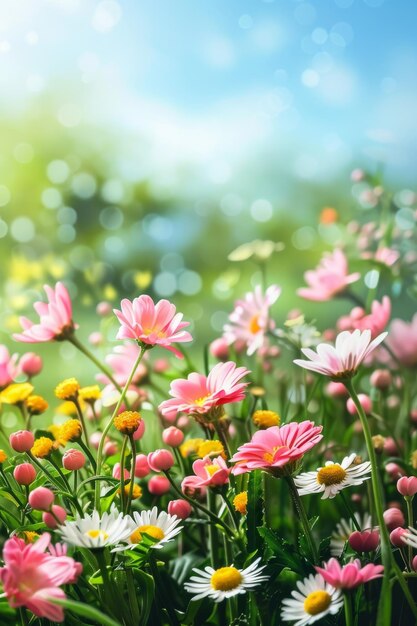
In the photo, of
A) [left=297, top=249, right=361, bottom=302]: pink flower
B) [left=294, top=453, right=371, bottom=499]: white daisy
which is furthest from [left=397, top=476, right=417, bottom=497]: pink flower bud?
[left=297, top=249, right=361, bottom=302]: pink flower

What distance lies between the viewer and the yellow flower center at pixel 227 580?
16.8 inches

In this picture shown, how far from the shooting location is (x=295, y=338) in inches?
27.3

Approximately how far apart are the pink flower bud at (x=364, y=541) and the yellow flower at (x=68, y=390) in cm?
20

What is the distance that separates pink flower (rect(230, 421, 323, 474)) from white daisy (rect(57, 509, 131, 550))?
7 centimetres

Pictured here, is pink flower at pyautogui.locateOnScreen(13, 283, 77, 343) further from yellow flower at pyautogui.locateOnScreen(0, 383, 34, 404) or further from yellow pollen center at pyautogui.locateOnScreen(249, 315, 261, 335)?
yellow pollen center at pyautogui.locateOnScreen(249, 315, 261, 335)

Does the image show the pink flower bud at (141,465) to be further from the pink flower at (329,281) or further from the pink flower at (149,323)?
the pink flower at (329,281)

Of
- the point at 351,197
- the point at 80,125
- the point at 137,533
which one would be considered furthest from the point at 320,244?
the point at 137,533

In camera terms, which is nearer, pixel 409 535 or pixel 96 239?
pixel 409 535

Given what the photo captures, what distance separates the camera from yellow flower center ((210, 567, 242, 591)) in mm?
426

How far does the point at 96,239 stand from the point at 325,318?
0.77 meters

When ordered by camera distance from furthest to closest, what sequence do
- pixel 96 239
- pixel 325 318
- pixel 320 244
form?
1. pixel 96 239
2. pixel 320 244
3. pixel 325 318

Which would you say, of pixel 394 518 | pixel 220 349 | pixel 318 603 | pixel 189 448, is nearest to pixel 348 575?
pixel 318 603

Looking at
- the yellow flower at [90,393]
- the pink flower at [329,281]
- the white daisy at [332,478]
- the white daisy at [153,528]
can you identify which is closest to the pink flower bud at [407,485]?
the white daisy at [332,478]

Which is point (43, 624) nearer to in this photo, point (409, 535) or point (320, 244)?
point (409, 535)
